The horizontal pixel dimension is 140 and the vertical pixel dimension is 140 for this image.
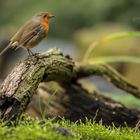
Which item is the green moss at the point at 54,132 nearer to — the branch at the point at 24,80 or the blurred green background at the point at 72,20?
the branch at the point at 24,80

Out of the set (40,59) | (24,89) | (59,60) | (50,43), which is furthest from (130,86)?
(50,43)

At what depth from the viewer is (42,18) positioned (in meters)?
6.74

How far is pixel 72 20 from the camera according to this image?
2103 centimetres

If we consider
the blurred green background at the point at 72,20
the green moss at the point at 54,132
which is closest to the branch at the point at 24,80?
the green moss at the point at 54,132

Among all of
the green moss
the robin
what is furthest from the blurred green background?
the green moss

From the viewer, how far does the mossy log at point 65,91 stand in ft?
17.5

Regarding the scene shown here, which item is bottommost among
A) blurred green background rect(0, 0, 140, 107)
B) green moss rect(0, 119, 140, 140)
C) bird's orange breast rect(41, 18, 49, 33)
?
green moss rect(0, 119, 140, 140)

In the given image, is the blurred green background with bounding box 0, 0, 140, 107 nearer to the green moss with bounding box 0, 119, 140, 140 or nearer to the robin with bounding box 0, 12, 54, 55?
the robin with bounding box 0, 12, 54, 55

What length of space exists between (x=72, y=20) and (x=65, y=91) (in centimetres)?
1389

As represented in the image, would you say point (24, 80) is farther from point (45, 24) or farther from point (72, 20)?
point (72, 20)

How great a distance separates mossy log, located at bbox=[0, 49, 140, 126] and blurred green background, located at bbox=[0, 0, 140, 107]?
811 cm

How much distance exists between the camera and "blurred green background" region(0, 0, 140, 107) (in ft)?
54.7

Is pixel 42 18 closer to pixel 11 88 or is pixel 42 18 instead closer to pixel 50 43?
pixel 11 88

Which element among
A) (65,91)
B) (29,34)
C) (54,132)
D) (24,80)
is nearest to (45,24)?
(29,34)
